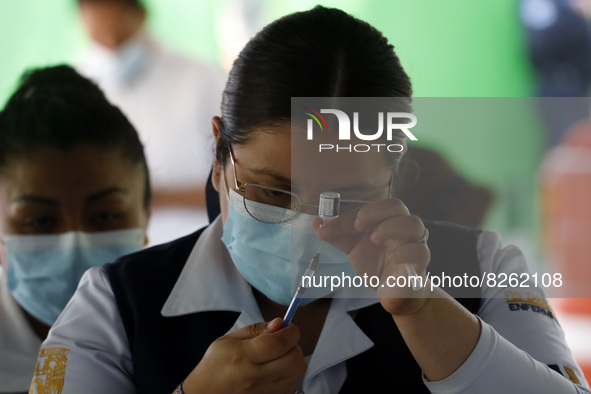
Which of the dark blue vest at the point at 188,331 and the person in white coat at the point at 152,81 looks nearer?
the dark blue vest at the point at 188,331

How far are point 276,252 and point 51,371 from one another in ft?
1.27

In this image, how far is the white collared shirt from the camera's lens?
1023 mm

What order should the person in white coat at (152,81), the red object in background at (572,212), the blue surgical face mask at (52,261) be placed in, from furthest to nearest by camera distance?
the red object in background at (572,212) → the person in white coat at (152,81) → the blue surgical face mask at (52,261)

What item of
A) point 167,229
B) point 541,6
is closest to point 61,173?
point 167,229

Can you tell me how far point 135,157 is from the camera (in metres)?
1.55

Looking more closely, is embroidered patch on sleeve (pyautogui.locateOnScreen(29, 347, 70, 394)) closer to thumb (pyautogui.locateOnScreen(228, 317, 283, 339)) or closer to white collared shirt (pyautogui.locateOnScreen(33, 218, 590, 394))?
white collared shirt (pyautogui.locateOnScreen(33, 218, 590, 394))

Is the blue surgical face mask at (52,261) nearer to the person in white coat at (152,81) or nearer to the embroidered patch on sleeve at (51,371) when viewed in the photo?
the embroidered patch on sleeve at (51,371)

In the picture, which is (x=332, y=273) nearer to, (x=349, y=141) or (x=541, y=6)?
(x=349, y=141)

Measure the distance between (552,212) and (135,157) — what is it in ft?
9.97

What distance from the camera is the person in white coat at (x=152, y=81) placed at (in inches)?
109

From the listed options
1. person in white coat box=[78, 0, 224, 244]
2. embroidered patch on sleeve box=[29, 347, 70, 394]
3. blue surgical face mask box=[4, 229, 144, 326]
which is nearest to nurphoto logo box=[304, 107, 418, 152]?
embroidered patch on sleeve box=[29, 347, 70, 394]

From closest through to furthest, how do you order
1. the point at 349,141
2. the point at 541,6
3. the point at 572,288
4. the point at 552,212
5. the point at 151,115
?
the point at 349,141 < the point at 151,115 < the point at 572,288 < the point at 552,212 < the point at 541,6

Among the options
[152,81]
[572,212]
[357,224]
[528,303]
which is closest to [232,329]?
[357,224]

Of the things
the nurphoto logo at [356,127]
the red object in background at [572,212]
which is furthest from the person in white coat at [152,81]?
the red object in background at [572,212]
